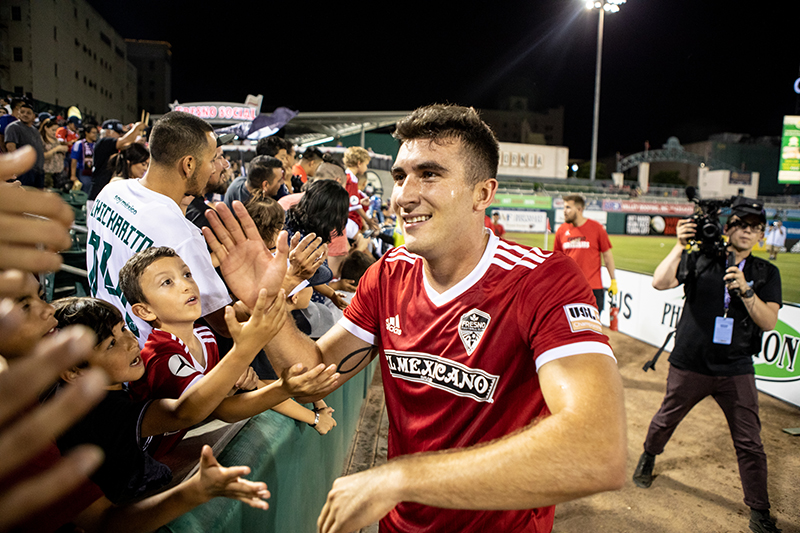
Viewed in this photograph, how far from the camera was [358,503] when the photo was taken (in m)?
1.23

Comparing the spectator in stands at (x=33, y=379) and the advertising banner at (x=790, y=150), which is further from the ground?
the advertising banner at (x=790, y=150)

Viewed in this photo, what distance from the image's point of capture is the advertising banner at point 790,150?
28484mm

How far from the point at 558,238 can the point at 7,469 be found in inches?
300

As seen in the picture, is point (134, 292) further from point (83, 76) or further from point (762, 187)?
point (762, 187)

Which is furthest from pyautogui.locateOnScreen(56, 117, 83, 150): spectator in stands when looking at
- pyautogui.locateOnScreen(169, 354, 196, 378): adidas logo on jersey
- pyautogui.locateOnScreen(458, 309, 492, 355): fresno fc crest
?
pyautogui.locateOnScreen(458, 309, 492, 355): fresno fc crest

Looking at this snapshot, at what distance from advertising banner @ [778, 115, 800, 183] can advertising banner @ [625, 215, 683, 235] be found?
849cm

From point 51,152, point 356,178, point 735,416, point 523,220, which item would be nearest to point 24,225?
point 735,416

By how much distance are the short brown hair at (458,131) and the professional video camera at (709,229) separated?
3.10m

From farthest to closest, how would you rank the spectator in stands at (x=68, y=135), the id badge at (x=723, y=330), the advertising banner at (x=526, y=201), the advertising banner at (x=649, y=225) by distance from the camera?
the advertising banner at (x=649, y=225), the advertising banner at (x=526, y=201), the spectator in stands at (x=68, y=135), the id badge at (x=723, y=330)

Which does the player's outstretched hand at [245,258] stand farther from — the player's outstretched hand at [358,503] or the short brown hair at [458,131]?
the player's outstretched hand at [358,503]

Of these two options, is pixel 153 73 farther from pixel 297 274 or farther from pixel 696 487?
pixel 696 487

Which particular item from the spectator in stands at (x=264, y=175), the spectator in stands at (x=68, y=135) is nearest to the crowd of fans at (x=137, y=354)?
the spectator in stands at (x=264, y=175)

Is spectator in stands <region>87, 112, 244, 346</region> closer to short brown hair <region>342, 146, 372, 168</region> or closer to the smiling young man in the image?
the smiling young man

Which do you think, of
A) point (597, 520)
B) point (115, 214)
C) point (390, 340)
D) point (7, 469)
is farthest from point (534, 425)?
point (597, 520)
